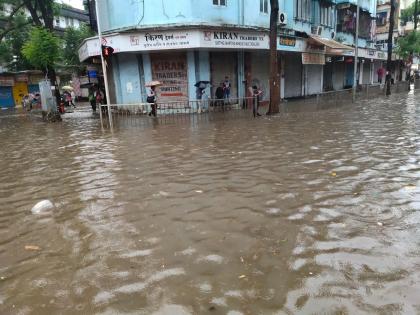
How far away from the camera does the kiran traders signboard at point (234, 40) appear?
19.3 m

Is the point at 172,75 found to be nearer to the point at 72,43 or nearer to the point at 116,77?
the point at 116,77

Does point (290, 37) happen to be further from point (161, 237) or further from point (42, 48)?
point (161, 237)

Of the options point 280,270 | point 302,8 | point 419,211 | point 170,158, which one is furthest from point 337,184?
point 302,8

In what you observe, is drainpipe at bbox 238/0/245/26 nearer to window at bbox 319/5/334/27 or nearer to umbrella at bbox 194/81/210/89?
umbrella at bbox 194/81/210/89

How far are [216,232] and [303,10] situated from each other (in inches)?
1031

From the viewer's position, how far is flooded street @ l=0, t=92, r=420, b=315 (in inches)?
133

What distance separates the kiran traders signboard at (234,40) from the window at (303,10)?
6.43 meters

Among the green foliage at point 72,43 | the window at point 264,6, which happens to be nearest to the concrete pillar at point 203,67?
the window at point 264,6

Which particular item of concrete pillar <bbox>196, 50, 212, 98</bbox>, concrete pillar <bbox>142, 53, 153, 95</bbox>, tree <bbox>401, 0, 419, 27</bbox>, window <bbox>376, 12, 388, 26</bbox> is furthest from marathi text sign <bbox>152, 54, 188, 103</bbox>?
tree <bbox>401, 0, 419, 27</bbox>

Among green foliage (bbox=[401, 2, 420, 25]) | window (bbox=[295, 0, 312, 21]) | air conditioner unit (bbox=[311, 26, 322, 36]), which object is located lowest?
air conditioner unit (bbox=[311, 26, 322, 36])

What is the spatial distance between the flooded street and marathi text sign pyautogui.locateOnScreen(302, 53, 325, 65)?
58.2 ft

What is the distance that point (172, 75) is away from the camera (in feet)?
69.0

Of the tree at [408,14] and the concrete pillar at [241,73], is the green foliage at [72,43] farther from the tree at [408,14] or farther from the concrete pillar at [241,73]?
the tree at [408,14]

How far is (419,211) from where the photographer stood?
199 inches
